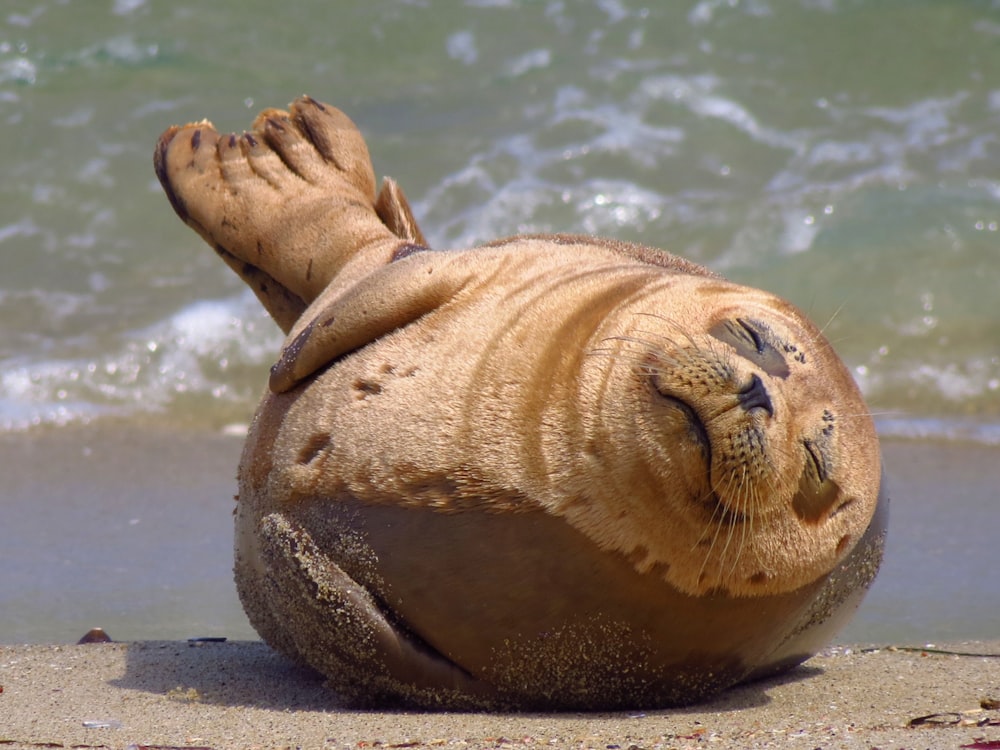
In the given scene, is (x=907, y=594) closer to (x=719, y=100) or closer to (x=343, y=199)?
(x=343, y=199)

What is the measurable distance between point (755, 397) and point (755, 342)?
0.72 feet

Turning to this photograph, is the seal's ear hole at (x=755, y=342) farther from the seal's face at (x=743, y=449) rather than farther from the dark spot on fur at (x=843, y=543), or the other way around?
the dark spot on fur at (x=843, y=543)

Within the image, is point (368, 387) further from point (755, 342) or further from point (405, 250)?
point (405, 250)

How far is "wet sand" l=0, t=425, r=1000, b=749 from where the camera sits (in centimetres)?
256

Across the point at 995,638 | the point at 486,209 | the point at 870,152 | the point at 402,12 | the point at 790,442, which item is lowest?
the point at 995,638

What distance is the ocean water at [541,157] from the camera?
681 centimetres

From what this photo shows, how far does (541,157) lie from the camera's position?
8750 millimetres

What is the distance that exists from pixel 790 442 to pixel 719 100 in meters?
7.44

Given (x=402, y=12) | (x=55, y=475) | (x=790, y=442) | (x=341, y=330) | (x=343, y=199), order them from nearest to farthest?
(x=790, y=442) → (x=341, y=330) → (x=343, y=199) → (x=55, y=475) → (x=402, y=12)

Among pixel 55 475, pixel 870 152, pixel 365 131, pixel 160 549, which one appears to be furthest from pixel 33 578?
pixel 870 152

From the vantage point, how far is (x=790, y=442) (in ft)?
7.99

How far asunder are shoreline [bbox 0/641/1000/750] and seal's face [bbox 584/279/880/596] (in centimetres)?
31

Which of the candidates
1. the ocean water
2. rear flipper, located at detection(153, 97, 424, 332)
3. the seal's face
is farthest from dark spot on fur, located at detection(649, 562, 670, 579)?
→ the ocean water

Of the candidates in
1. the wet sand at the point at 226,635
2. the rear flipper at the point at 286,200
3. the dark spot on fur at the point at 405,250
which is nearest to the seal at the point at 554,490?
the wet sand at the point at 226,635
